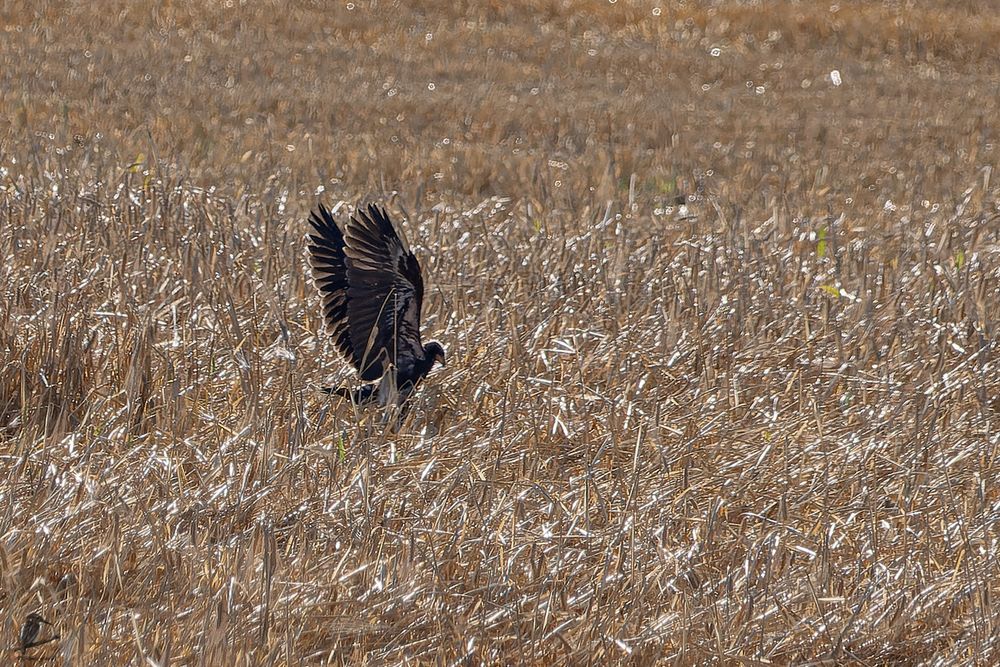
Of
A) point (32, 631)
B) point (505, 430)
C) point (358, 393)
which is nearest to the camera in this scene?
point (32, 631)

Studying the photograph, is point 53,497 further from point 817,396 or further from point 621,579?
point 817,396

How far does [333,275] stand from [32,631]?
147cm

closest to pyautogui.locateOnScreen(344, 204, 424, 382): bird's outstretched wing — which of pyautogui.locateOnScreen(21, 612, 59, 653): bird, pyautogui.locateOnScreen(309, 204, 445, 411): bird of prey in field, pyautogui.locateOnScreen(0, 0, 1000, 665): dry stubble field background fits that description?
pyautogui.locateOnScreen(309, 204, 445, 411): bird of prey in field

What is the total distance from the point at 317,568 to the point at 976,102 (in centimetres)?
1227

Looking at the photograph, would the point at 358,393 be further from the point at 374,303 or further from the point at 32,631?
the point at 32,631

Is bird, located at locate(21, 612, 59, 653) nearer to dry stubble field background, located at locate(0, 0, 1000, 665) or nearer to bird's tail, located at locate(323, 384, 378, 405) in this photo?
dry stubble field background, located at locate(0, 0, 1000, 665)

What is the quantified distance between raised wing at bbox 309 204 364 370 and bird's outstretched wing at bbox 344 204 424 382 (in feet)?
0.06

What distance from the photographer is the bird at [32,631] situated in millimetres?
2088

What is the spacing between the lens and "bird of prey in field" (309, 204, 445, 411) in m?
3.28

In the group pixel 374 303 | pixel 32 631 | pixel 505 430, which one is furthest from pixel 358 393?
pixel 32 631

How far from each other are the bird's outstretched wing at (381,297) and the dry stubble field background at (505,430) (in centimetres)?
16

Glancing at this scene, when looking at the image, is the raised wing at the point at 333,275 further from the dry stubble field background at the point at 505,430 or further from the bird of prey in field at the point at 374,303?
the dry stubble field background at the point at 505,430

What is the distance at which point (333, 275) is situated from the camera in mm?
3422

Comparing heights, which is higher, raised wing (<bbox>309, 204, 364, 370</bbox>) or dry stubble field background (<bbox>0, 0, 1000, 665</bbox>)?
raised wing (<bbox>309, 204, 364, 370</bbox>)
